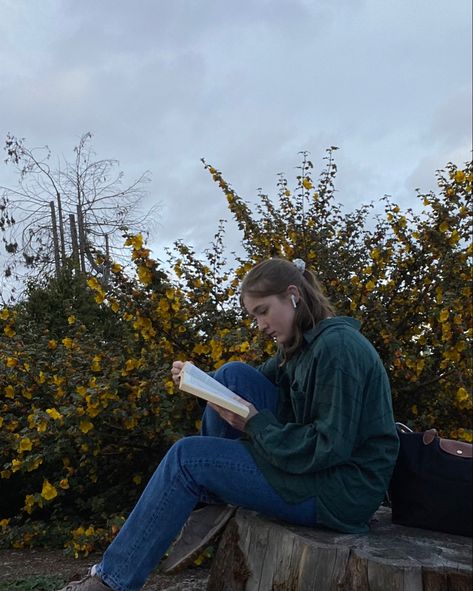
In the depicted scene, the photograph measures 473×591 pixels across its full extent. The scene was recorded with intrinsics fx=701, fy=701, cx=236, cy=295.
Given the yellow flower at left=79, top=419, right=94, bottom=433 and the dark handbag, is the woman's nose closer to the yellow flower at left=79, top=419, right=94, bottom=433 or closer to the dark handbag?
the dark handbag

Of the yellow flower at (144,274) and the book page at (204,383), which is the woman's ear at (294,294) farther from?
the yellow flower at (144,274)

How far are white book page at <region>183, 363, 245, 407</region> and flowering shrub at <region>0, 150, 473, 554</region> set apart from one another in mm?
929

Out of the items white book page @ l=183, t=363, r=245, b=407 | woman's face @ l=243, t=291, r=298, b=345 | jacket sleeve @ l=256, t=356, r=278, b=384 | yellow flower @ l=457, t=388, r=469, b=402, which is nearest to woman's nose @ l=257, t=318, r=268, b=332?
woman's face @ l=243, t=291, r=298, b=345

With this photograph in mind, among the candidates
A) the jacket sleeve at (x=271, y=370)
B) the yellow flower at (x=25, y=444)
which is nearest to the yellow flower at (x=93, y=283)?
the yellow flower at (x=25, y=444)

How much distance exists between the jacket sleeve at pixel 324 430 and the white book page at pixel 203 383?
0.52 ft

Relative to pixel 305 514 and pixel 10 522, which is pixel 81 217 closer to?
pixel 10 522

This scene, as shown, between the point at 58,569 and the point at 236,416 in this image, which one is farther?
the point at 58,569

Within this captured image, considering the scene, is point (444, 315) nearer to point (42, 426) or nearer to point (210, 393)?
point (210, 393)

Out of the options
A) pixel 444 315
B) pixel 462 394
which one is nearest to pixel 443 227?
pixel 444 315

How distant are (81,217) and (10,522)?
7623mm

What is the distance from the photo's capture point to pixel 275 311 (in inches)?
92.7

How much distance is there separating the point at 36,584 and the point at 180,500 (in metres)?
1.45

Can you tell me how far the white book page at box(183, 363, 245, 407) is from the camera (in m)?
2.20

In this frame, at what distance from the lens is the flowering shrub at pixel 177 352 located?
3484 mm
